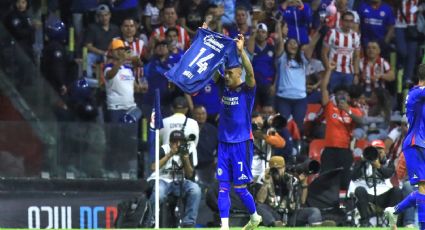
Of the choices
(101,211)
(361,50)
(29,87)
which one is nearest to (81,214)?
(101,211)

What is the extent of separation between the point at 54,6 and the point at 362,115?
18.8ft

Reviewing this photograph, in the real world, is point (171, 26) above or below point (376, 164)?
above

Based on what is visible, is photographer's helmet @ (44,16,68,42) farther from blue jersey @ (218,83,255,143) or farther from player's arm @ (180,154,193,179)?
blue jersey @ (218,83,255,143)

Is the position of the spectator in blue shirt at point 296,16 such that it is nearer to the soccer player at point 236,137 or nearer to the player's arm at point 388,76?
the player's arm at point 388,76

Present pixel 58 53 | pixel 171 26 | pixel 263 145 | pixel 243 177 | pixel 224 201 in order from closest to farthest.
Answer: pixel 224 201 < pixel 243 177 < pixel 263 145 < pixel 58 53 < pixel 171 26

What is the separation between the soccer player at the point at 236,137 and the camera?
18.9 metres

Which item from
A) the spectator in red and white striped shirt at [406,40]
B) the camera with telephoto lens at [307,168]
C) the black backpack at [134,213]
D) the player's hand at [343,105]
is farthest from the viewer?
the spectator in red and white striped shirt at [406,40]

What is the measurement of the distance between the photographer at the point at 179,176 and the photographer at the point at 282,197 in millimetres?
1073

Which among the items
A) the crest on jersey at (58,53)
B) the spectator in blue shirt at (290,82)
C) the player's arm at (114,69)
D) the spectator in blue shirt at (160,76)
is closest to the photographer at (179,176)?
the player's arm at (114,69)

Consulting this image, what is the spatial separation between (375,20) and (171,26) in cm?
Answer: 447

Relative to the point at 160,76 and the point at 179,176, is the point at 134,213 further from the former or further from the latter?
the point at 160,76

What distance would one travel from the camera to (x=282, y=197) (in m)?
22.8

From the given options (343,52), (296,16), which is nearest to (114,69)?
(296,16)

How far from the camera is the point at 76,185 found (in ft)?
76.1
